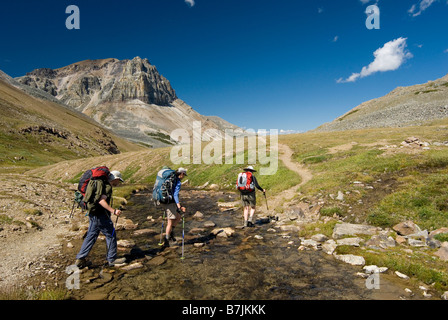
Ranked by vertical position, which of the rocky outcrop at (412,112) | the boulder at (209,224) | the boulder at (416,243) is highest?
the rocky outcrop at (412,112)

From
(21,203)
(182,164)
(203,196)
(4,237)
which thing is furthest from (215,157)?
(4,237)

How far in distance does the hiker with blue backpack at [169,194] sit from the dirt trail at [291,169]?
10.2m

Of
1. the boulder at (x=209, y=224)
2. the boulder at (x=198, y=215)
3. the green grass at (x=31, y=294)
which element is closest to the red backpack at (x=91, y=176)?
the green grass at (x=31, y=294)

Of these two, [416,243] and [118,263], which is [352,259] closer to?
[416,243]

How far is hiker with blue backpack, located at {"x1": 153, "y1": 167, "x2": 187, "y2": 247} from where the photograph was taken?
1188 cm

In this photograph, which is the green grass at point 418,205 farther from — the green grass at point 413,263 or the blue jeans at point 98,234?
the blue jeans at point 98,234

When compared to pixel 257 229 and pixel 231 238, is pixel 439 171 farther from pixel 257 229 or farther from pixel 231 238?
pixel 231 238

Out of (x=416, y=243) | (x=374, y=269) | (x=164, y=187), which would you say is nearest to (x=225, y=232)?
(x=164, y=187)

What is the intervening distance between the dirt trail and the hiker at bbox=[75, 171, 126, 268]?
13.5 metres

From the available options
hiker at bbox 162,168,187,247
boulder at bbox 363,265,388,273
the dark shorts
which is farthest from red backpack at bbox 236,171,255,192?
boulder at bbox 363,265,388,273

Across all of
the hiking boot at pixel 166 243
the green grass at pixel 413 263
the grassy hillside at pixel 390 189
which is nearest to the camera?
the green grass at pixel 413 263

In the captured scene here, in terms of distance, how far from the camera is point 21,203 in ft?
55.4

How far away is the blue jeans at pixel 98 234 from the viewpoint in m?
9.43
